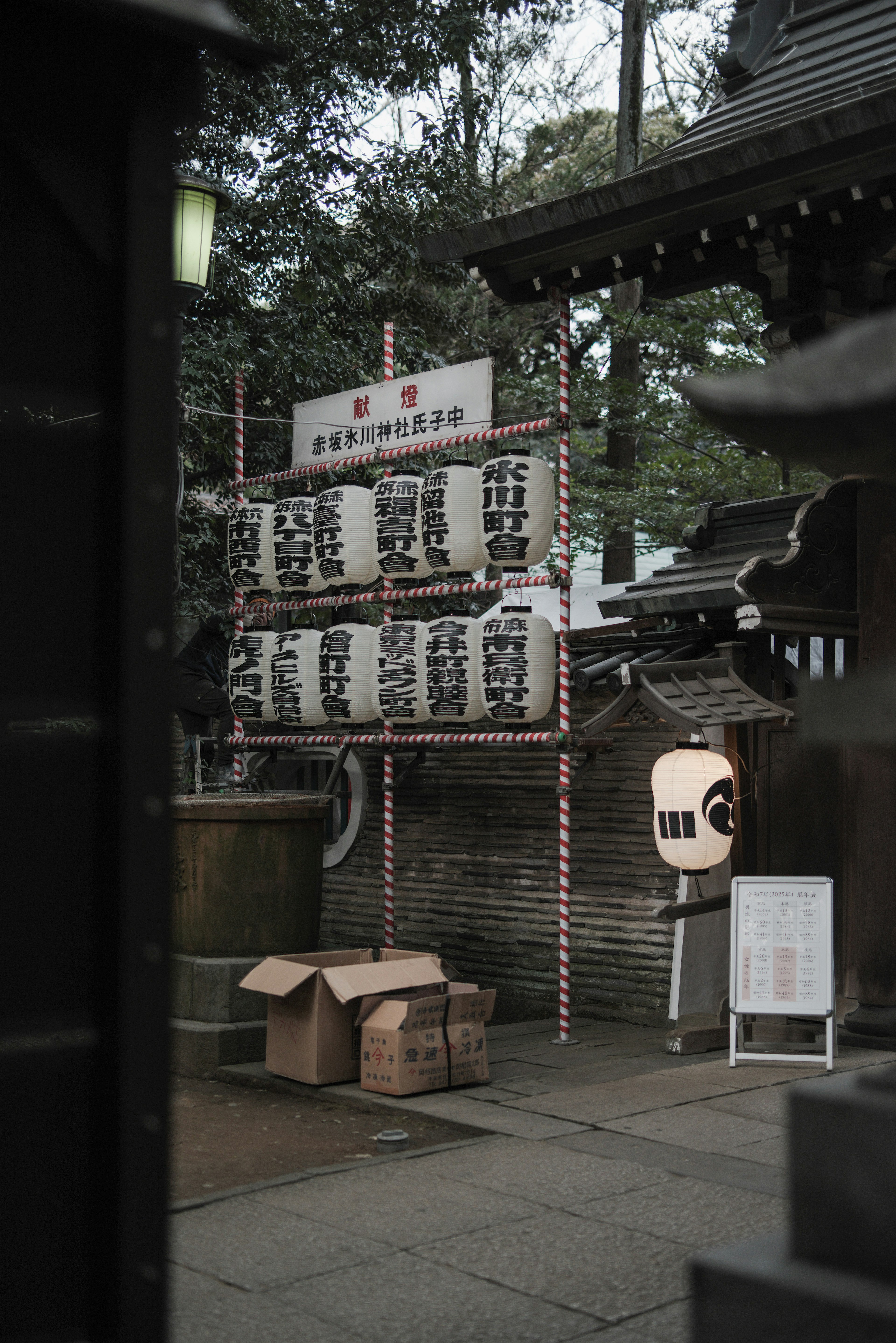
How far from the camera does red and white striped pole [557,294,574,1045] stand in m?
8.30

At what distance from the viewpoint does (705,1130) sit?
6.12m

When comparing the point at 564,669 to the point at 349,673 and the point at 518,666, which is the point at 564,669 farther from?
the point at 349,673

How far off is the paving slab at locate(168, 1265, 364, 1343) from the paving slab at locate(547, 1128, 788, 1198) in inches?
80.2

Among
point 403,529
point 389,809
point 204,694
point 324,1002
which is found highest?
point 403,529

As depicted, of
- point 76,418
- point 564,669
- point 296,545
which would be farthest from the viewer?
point 296,545

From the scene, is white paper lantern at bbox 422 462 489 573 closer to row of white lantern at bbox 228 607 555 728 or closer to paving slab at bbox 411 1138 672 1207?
row of white lantern at bbox 228 607 555 728

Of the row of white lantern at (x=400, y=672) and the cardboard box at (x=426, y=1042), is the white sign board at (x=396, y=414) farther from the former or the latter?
the cardboard box at (x=426, y=1042)

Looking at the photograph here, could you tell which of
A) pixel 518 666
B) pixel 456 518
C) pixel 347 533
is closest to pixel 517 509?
pixel 456 518

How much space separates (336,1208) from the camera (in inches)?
201

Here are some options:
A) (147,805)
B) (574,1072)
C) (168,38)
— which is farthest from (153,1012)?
(574,1072)

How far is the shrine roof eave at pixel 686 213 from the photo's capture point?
6547mm

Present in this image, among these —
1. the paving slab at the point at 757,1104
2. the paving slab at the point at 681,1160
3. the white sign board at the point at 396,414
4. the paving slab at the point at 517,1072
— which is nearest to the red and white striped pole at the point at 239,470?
the white sign board at the point at 396,414

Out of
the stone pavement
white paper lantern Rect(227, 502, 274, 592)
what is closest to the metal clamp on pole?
white paper lantern Rect(227, 502, 274, 592)

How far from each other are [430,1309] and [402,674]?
5.57 metres
